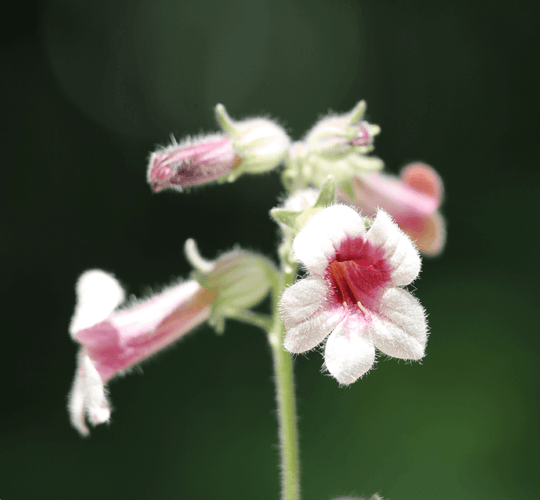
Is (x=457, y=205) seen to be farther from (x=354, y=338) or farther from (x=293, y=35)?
(x=354, y=338)

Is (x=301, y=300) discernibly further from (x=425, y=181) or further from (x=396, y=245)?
(x=425, y=181)

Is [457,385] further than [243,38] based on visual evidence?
No

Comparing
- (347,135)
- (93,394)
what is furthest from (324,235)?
(93,394)

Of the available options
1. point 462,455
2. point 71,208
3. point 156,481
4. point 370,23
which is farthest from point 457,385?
point 370,23

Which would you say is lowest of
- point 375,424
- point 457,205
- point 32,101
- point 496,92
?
point 375,424

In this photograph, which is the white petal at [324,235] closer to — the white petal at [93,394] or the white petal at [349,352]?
the white petal at [349,352]

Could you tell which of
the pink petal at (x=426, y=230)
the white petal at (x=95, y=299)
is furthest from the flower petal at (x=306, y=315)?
the pink petal at (x=426, y=230)
